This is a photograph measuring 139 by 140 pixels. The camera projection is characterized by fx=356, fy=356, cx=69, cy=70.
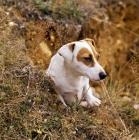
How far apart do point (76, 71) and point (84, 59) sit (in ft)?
0.61

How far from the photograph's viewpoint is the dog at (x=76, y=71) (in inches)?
116

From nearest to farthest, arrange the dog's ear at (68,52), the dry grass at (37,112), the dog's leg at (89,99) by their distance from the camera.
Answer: the dry grass at (37,112) < the dog's ear at (68,52) < the dog's leg at (89,99)

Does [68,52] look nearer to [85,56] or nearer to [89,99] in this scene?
[85,56]

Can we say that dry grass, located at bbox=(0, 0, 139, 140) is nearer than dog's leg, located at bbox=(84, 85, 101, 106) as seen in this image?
Yes

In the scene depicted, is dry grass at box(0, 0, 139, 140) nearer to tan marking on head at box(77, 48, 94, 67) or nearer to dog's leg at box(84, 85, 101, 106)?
dog's leg at box(84, 85, 101, 106)

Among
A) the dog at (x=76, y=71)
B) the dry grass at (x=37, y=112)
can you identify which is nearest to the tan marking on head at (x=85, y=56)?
the dog at (x=76, y=71)

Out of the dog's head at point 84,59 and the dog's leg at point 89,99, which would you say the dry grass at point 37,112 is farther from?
the dog's head at point 84,59

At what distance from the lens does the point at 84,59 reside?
9.73ft

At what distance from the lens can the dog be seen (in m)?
2.96

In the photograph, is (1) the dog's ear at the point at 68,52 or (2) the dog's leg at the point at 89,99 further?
(2) the dog's leg at the point at 89,99

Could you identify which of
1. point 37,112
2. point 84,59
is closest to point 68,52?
point 84,59

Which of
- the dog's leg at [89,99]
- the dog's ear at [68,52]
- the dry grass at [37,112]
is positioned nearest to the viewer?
the dry grass at [37,112]

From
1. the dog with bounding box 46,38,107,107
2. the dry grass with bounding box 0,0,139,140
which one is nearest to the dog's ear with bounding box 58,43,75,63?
the dog with bounding box 46,38,107,107

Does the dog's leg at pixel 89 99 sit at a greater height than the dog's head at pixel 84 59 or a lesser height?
lesser
